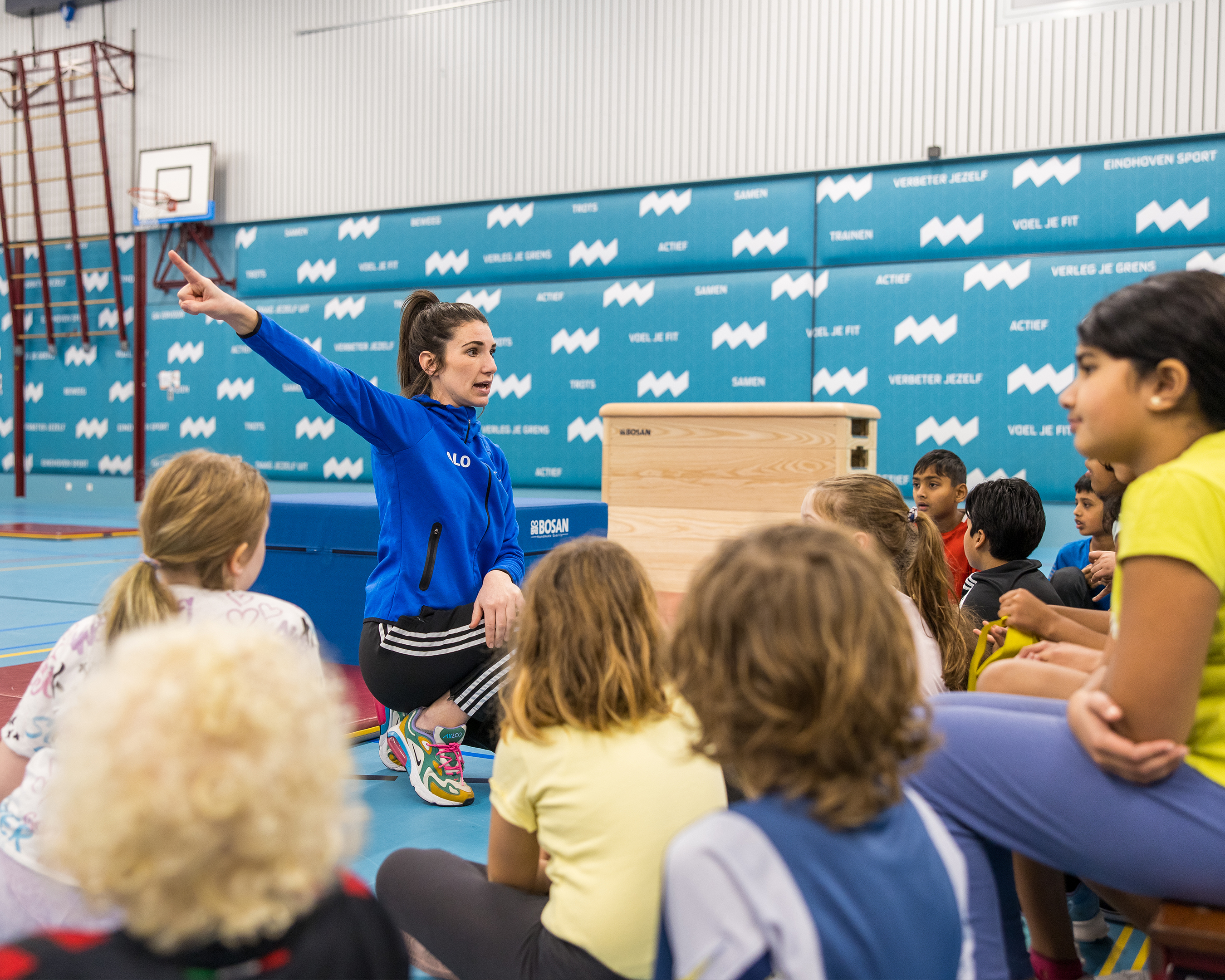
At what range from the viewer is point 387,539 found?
8.46ft

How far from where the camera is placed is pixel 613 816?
3.97 ft

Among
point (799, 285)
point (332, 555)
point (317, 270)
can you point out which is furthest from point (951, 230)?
point (317, 270)

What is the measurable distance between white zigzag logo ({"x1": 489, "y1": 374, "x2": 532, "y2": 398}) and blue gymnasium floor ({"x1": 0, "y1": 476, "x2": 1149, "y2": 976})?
921 mm

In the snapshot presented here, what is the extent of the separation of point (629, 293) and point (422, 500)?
257 inches

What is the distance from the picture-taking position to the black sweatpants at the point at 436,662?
98.9 inches

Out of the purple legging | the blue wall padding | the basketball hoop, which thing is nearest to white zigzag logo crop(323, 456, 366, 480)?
the basketball hoop

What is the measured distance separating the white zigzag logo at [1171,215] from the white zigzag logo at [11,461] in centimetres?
1148

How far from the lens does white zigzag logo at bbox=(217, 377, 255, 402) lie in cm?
1064

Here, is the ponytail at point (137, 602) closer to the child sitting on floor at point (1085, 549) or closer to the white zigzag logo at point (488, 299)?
the child sitting on floor at point (1085, 549)

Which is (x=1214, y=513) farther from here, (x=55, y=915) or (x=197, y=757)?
(x=55, y=915)

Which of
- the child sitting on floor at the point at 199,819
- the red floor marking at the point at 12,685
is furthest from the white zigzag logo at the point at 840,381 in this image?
the child sitting on floor at the point at 199,819

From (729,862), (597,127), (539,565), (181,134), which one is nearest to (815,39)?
(597,127)

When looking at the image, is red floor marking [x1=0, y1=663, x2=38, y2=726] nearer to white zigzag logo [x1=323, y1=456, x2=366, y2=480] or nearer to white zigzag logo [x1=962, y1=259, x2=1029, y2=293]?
white zigzag logo [x1=323, y1=456, x2=366, y2=480]

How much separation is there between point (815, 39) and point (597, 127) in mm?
1943
